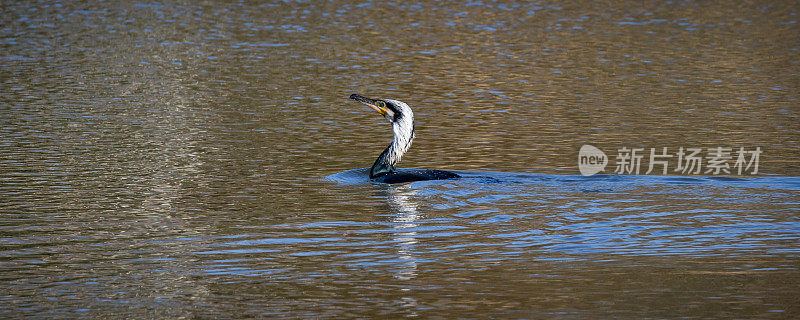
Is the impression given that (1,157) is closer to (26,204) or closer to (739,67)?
(26,204)

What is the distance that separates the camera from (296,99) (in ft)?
75.9

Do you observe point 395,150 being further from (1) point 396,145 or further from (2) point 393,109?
(2) point 393,109

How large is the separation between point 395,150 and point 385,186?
0.61 m

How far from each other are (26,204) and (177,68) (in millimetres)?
14918

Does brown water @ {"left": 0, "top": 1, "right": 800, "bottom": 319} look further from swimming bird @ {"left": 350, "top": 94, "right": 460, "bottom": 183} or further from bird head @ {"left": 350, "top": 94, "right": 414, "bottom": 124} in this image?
bird head @ {"left": 350, "top": 94, "right": 414, "bottom": 124}

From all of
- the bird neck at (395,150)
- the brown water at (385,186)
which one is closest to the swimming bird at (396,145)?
the bird neck at (395,150)

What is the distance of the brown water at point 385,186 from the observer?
30.0 ft

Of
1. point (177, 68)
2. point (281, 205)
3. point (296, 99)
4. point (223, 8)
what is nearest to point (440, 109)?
point (296, 99)

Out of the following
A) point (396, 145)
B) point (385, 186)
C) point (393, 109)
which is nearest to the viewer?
point (385, 186)

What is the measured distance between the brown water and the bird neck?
47cm

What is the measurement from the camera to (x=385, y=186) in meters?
14.6

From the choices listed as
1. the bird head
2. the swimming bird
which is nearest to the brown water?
the swimming bird

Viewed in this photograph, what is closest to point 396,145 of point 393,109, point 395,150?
point 395,150

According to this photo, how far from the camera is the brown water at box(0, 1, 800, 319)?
360 inches
